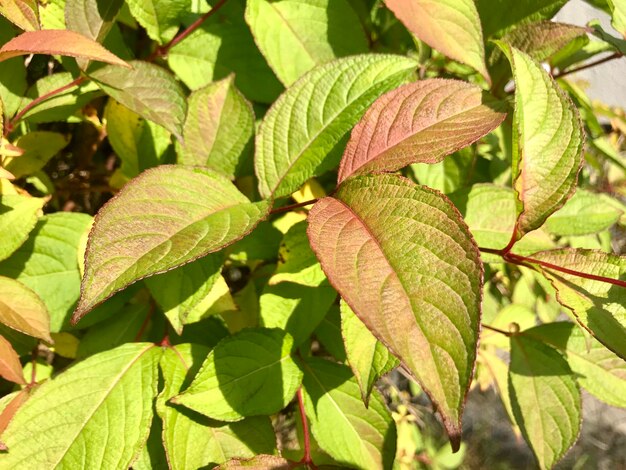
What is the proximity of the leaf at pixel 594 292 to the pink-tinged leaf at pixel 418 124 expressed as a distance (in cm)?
18

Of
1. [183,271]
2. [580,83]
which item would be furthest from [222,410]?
Result: [580,83]

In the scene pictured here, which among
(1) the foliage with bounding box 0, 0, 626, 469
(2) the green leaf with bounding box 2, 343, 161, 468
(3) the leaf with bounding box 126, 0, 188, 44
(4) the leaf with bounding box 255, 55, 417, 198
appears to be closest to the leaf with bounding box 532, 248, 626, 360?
(1) the foliage with bounding box 0, 0, 626, 469

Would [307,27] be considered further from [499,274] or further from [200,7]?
[499,274]

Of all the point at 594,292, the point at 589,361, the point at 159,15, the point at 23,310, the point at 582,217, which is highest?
the point at 159,15

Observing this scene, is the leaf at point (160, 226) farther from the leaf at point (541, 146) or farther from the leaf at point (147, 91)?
the leaf at point (541, 146)

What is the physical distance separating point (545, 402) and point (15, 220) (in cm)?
82

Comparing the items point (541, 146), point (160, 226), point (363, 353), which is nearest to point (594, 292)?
point (541, 146)

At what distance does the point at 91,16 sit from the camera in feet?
2.73

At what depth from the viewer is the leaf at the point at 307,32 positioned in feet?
3.09

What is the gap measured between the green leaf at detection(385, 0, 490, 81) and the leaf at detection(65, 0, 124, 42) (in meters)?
0.39

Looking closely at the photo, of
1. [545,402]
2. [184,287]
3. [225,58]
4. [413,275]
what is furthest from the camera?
[225,58]

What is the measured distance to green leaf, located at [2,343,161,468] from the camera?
72 cm

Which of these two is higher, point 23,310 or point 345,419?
point 23,310

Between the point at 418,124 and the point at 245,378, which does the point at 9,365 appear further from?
the point at 418,124
